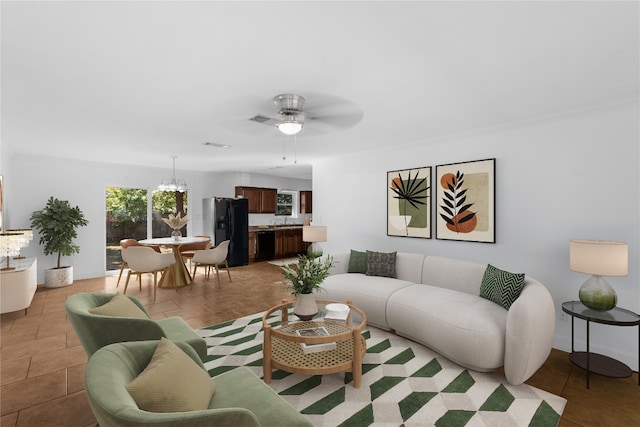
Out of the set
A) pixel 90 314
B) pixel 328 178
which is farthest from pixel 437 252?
pixel 90 314

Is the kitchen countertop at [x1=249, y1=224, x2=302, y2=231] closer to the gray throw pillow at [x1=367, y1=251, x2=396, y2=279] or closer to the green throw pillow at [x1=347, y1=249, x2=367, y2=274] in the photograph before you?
the green throw pillow at [x1=347, y1=249, x2=367, y2=274]

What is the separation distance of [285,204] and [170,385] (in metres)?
8.46

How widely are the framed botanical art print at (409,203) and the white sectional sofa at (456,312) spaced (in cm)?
54

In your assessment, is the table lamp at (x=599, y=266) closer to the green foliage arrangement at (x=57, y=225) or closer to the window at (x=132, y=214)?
the green foliage arrangement at (x=57, y=225)

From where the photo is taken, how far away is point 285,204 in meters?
9.68

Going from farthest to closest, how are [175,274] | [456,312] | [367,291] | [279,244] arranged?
1. [279,244]
2. [175,274]
3. [367,291]
4. [456,312]

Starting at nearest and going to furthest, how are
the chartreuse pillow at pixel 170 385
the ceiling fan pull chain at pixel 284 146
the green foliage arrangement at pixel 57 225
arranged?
the chartreuse pillow at pixel 170 385 < the ceiling fan pull chain at pixel 284 146 < the green foliage arrangement at pixel 57 225

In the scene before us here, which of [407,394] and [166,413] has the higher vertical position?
[166,413]

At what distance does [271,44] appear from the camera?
187cm

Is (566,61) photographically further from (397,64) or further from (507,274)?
(507,274)

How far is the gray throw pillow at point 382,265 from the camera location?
13.6 feet

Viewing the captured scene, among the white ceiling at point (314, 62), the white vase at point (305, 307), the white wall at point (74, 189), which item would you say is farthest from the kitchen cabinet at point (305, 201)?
the white vase at point (305, 307)

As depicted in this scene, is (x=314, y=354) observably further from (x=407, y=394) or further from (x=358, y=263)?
(x=358, y=263)

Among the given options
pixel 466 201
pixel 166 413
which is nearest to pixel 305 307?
pixel 166 413
